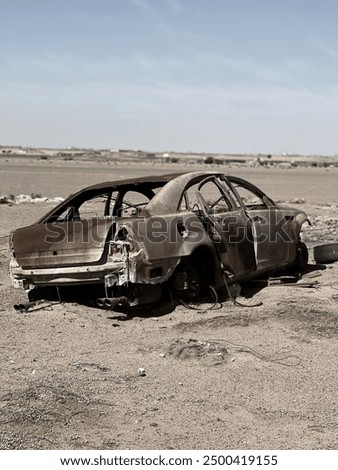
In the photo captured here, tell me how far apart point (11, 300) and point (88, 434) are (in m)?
4.30

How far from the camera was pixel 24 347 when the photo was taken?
6.83m

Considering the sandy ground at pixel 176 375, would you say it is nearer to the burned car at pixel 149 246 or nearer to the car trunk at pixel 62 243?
the burned car at pixel 149 246

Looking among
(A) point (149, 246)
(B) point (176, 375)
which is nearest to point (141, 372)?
(B) point (176, 375)

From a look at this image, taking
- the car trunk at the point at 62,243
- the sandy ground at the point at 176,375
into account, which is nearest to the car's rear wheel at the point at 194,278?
the sandy ground at the point at 176,375

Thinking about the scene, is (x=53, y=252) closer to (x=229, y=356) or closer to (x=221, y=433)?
(x=229, y=356)

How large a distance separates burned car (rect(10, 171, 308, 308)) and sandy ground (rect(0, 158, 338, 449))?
0.34 meters

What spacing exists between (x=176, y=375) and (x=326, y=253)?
17.6ft

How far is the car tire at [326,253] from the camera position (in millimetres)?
10734

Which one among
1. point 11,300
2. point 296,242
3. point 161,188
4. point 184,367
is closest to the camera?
point 184,367

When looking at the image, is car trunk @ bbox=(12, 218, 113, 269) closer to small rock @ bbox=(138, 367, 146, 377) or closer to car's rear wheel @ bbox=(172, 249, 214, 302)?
car's rear wheel @ bbox=(172, 249, 214, 302)

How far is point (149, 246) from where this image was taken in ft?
24.1

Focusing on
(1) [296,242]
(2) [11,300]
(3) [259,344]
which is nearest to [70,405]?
(3) [259,344]

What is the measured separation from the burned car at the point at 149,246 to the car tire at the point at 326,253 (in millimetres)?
1627

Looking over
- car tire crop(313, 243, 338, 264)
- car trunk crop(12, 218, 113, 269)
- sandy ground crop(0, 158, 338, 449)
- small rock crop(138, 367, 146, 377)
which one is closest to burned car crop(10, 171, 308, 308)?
car trunk crop(12, 218, 113, 269)
